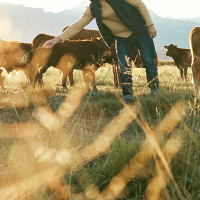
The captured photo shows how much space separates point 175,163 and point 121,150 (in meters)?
0.36

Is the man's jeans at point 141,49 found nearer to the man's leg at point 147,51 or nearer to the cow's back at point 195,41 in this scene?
the man's leg at point 147,51

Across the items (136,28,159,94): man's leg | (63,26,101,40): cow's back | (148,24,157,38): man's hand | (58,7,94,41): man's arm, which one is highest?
(63,26,101,40): cow's back

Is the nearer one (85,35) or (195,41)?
(195,41)

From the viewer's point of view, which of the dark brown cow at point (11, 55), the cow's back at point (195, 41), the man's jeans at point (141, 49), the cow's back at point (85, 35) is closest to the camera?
the man's jeans at point (141, 49)

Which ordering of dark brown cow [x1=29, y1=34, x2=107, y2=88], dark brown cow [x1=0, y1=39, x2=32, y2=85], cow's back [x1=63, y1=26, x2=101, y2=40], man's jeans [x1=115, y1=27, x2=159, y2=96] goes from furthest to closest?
cow's back [x1=63, y1=26, x2=101, y2=40]
dark brown cow [x1=0, y1=39, x2=32, y2=85]
dark brown cow [x1=29, y1=34, x2=107, y2=88]
man's jeans [x1=115, y1=27, x2=159, y2=96]

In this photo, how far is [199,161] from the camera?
5.41ft

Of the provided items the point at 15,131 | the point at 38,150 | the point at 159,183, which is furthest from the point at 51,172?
the point at 15,131

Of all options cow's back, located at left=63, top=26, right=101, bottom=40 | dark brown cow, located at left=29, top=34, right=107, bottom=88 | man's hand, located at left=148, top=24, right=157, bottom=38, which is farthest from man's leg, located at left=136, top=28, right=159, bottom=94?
cow's back, located at left=63, top=26, right=101, bottom=40

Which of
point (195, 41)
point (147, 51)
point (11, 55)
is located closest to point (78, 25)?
point (147, 51)

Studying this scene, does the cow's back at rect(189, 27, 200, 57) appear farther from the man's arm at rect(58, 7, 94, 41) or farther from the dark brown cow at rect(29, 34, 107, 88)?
the dark brown cow at rect(29, 34, 107, 88)

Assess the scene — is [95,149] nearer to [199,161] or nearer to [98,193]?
[98,193]

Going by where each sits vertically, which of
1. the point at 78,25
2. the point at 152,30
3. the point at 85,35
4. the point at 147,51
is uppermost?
the point at 85,35

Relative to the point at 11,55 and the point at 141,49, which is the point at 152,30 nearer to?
the point at 141,49

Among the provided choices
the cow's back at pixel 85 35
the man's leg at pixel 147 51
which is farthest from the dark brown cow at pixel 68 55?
the cow's back at pixel 85 35
